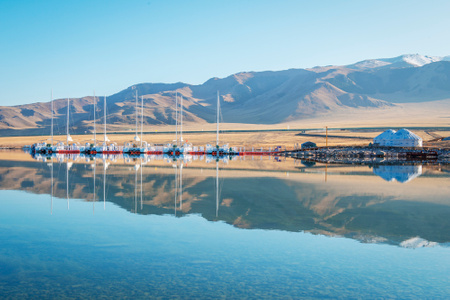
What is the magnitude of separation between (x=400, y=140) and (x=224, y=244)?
64476 mm

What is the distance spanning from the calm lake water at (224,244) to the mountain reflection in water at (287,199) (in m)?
Answer: 0.07

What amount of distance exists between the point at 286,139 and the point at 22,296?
8812 centimetres

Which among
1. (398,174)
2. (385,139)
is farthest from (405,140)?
(398,174)

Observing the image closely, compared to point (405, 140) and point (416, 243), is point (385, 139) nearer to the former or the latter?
point (405, 140)

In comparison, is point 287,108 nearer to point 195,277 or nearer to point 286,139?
point 286,139

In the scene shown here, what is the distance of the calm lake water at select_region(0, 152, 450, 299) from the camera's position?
28.1ft

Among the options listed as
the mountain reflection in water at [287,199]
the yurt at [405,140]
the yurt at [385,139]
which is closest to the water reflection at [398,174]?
the mountain reflection in water at [287,199]

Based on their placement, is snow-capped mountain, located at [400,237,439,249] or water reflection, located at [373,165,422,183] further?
water reflection, located at [373,165,422,183]

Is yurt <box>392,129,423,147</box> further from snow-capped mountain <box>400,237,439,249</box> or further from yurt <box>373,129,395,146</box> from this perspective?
snow-capped mountain <box>400,237,439,249</box>

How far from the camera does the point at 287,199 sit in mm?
18906

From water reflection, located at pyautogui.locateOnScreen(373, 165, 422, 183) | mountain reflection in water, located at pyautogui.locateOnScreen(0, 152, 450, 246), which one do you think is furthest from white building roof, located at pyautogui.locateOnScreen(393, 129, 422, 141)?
mountain reflection in water, located at pyautogui.locateOnScreen(0, 152, 450, 246)

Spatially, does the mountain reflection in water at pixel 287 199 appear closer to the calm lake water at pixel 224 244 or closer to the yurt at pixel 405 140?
the calm lake water at pixel 224 244

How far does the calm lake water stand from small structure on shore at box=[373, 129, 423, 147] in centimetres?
5170

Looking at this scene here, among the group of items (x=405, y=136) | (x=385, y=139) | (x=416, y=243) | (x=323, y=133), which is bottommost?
(x=416, y=243)
